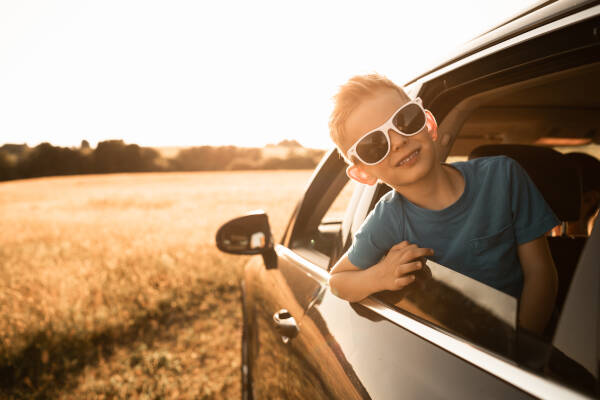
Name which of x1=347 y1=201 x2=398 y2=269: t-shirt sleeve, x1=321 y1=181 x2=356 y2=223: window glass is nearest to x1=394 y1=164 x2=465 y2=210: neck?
x1=347 y1=201 x2=398 y2=269: t-shirt sleeve

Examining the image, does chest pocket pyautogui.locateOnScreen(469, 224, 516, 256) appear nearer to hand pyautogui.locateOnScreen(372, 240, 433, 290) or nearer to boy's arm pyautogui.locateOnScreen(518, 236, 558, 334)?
boy's arm pyautogui.locateOnScreen(518, 236, 558, 334)

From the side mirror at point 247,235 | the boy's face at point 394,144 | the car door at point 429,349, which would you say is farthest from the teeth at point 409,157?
the side mirror at point 247,235

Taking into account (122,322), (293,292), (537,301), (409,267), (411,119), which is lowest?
(122,322)

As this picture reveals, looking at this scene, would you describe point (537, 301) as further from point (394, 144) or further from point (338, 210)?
point (338, 210)

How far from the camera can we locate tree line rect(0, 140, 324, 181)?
61594mm

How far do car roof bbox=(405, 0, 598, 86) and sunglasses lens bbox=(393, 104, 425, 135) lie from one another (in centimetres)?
18

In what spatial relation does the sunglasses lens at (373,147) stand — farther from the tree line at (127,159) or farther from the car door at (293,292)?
the tree line at (127,159)

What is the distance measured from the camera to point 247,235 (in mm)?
2506

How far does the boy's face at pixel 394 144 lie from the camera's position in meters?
1.33

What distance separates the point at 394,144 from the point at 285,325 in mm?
931

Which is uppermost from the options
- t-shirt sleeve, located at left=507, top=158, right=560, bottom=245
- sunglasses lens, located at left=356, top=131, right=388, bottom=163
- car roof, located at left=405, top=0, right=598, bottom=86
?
car roof, located at left=405, top=0, right=598, bottom=86

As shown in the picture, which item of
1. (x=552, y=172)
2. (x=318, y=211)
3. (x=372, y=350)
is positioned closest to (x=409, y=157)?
(x=372, y=350)

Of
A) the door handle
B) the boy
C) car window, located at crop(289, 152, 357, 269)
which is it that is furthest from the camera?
car window, located at crop(289, 152, 357, 269)

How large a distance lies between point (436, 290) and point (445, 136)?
918 millimetres
